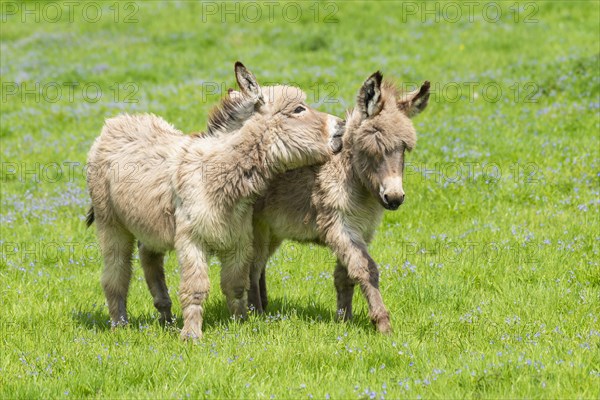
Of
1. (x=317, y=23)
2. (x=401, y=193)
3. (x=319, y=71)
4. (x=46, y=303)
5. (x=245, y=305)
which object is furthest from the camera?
(x=317, y=23)

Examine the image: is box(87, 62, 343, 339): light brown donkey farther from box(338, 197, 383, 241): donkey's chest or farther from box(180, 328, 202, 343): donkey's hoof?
box(338, 197, 383, 241): donkey's chest

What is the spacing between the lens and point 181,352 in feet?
19.6

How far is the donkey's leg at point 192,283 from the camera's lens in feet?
21.4

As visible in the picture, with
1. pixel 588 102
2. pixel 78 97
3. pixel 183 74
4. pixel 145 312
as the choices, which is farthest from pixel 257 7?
pixel 145 312

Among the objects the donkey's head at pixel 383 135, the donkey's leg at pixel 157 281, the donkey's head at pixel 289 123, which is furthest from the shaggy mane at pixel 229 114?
the donkey's leg at pixel 157 281

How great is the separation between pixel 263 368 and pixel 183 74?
48.9 ft

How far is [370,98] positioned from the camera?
21.2 ft

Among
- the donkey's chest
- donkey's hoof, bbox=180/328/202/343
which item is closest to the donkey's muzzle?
the donkey's chest

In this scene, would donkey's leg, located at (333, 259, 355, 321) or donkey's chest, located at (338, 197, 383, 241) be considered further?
donkey's leg, located at (333, 259, 355, 321)

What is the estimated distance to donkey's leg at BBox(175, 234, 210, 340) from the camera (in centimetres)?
654

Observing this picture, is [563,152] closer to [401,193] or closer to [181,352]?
[401,193]

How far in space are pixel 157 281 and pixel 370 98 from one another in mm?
2893

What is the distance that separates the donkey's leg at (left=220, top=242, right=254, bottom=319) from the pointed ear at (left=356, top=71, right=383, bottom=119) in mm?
1621

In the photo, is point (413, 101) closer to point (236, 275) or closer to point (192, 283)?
point (236, 275)
